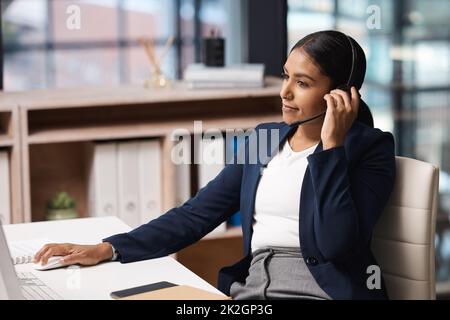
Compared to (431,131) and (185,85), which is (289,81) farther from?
(431,131)

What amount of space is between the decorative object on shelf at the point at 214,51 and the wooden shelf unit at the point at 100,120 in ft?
0.40

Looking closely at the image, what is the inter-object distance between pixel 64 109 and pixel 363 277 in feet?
6.00

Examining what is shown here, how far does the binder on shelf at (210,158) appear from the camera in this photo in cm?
354

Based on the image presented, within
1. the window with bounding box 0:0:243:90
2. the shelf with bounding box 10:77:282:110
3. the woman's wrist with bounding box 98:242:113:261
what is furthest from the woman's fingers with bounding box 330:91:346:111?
the window with bounding box 0:0:243:90

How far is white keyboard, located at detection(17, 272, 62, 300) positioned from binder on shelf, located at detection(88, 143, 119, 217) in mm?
1459

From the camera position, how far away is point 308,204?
2.09 m

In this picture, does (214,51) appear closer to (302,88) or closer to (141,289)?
(302,88)

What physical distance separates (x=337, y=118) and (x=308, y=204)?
21 centimetres

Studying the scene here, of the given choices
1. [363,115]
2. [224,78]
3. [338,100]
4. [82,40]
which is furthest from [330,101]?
[82,40]

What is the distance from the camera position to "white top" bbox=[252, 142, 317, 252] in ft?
7.02

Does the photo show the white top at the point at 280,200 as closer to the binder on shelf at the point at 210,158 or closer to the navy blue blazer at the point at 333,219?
the navy blue blazer at the point at 333,219
